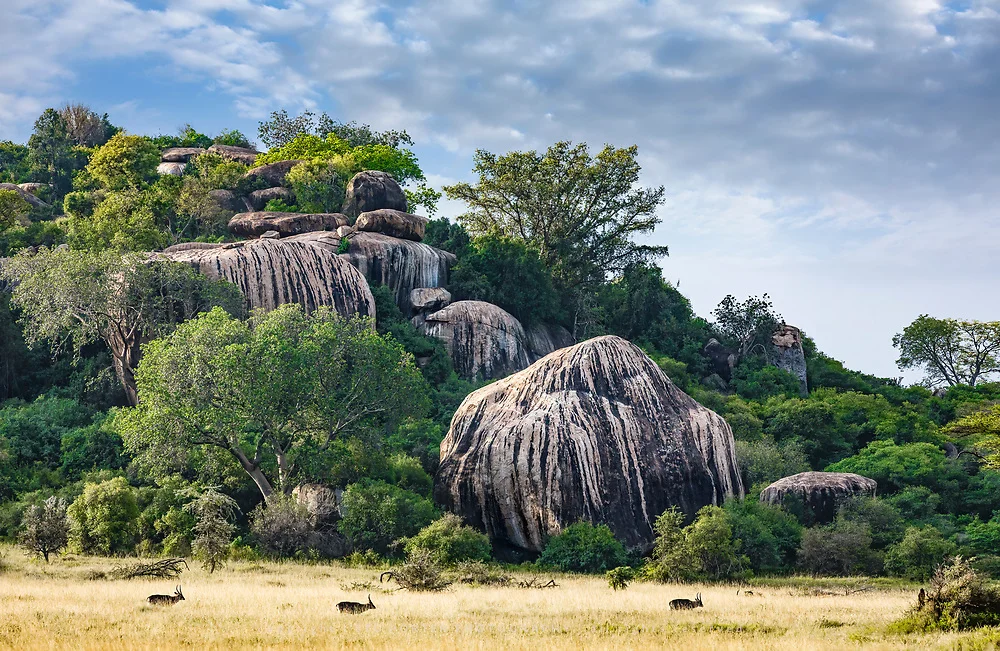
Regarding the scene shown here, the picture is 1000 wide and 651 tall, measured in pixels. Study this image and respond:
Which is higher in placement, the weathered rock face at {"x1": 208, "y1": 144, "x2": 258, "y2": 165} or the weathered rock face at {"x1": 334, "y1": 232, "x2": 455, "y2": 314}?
the weathered rock face at {"x1": 208, "y1": 144, "x2": 258, "y2": 165}

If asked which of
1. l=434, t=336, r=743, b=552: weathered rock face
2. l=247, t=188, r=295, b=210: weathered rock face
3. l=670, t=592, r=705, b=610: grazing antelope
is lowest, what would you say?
l=670, t=592, r=705, b=610: grazing antelope

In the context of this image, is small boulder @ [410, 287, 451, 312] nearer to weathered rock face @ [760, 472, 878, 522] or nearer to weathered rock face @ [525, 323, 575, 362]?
weathered rock face @ [525, 323, 575, 362]

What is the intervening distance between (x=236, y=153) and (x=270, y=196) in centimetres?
2277

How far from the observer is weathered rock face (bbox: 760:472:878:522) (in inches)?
1549

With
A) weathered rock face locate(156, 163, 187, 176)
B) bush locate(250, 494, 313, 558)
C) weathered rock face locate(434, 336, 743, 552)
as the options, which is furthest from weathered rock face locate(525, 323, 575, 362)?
weathered rock face locate(156, 163, 187, 176)

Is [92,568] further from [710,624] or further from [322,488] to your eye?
[710,624]

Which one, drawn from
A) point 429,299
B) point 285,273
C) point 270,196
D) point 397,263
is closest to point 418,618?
point 285,273

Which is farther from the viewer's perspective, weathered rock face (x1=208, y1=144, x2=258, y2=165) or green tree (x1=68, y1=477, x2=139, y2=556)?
weathered rock face (x1=208, y1=144, x2=258, y2=165)

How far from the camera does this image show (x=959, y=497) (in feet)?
146

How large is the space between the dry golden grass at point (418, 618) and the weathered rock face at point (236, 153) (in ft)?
210

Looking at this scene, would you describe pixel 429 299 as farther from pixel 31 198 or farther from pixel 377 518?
pixel 31 198

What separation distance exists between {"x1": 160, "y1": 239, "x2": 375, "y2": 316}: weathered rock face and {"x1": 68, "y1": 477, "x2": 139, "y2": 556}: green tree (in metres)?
15.1

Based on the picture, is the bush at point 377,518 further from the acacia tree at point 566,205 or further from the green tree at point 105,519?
the acacia tree at point 566,205

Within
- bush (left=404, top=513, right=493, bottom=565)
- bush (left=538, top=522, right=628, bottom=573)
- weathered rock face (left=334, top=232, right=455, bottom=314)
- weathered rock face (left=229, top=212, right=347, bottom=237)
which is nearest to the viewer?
bush (left=404, top=513, right=493, bottom=565)
